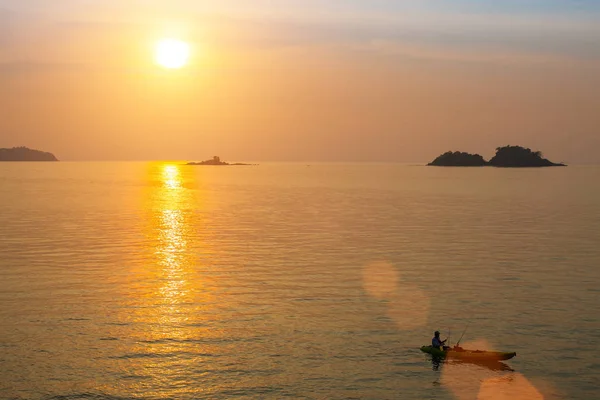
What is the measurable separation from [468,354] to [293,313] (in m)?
15.3

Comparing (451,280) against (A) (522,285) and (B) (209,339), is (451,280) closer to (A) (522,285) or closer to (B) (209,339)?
(A) (522,285)

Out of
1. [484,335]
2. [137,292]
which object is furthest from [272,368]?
[137,292]

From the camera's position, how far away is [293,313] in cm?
5184

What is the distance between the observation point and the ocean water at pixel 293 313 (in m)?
37.9

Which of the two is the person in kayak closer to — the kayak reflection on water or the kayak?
the kayak

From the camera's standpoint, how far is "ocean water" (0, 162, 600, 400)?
37.9 metres

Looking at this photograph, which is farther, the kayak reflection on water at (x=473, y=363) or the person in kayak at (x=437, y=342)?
the person in kayak at (x=437, y=342)

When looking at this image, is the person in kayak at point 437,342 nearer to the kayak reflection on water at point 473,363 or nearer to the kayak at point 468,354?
the kayak at point 468,354

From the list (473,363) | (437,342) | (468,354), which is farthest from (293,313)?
(473,363)

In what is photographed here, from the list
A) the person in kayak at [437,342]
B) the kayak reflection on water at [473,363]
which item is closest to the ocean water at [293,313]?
the kayak reflection on water at [473,363]

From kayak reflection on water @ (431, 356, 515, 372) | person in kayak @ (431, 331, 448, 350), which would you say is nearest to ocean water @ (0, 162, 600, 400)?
kayak reflection on water @ (431, 356, 515, 372)

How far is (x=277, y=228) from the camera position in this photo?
4520 inches

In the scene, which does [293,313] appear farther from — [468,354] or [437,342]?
[468,354]

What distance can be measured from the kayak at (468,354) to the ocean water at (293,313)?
23.0 inches
